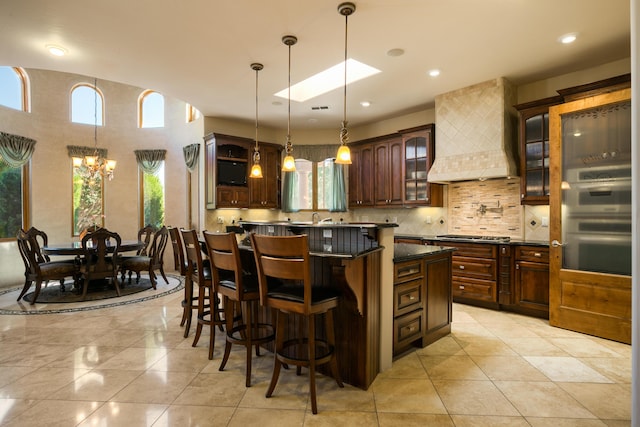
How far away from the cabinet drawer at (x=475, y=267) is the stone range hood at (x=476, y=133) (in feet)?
3.68

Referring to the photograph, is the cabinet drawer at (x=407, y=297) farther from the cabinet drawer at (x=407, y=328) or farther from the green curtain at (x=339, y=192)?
the green curtain at (x=339, y=192)

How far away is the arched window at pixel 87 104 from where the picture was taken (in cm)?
669

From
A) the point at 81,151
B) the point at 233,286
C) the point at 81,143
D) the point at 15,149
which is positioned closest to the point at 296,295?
the point at 233,286

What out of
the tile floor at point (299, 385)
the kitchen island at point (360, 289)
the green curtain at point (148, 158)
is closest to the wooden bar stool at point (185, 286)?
the tile floor at point (299, 385)

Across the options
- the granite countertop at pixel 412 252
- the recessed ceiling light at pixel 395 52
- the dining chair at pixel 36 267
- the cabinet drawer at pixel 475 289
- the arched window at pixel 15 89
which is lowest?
the cabinet drawer at pixel 475 289

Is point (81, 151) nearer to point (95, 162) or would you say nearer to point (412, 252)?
point (95, 162)

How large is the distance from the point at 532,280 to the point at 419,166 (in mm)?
2314

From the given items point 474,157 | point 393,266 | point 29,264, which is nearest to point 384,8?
point 393,266

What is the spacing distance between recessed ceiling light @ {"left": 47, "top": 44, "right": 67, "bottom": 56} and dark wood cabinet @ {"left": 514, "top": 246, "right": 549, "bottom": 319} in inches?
221

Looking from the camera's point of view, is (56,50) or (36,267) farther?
(36,267)

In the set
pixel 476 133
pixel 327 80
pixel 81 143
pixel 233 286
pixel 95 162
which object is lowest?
pixel 233 286

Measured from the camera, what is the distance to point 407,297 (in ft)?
9.38

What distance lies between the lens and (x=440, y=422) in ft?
6.45

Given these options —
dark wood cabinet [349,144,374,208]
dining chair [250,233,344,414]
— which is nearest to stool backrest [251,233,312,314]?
dining chair [250,233,344,414]
